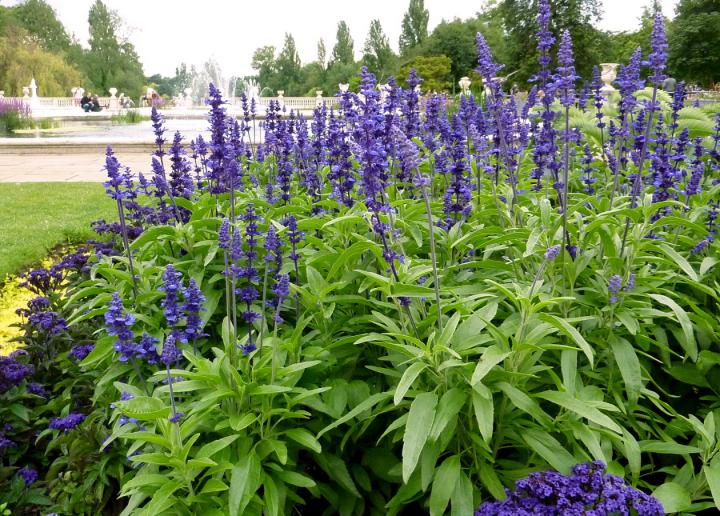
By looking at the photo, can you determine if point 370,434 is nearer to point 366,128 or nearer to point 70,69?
point 366,128

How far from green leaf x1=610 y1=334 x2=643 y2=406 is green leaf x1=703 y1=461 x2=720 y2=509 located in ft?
1.16

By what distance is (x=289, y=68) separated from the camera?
87.1 meters

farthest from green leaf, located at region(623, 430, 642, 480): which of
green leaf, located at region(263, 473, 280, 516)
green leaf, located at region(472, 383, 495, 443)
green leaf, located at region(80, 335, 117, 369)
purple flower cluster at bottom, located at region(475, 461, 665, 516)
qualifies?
green leaf, located at region(80, 335, 117, 369)

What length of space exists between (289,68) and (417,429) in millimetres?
90051

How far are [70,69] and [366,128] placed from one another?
2831 inches

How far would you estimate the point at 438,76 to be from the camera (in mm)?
46156

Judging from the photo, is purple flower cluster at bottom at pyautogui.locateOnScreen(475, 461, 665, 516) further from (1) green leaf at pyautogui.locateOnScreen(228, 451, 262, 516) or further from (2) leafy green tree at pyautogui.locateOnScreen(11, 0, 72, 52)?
(2) leafy green tree at pyautogui.locateOnScreen(11, 0, 72, 52)

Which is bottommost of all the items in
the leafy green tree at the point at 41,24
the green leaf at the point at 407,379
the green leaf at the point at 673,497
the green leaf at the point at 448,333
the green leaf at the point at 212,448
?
the green leaf at the point at 673,497

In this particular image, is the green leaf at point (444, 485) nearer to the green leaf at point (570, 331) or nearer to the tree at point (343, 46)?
the green leaf at point (570, 331)

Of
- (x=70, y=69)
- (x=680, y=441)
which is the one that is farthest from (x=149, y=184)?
(x=70, y=69)

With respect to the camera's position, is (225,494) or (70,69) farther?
(70,69)

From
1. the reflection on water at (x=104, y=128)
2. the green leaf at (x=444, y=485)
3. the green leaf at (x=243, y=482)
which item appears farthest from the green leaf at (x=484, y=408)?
the reflection on water at (x=104, y=128)

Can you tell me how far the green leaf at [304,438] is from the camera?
239 centimetres

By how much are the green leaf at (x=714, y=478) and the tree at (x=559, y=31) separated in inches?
1316
